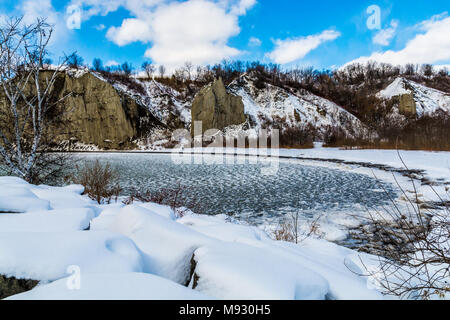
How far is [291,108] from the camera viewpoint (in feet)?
170

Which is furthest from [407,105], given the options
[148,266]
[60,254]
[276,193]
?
[60,254]

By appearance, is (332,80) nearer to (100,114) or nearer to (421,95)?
(421,95)

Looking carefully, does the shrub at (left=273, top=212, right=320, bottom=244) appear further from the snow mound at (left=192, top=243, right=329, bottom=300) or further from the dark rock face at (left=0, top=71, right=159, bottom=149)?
the dark rock face at (left=0, top=71, right=159, bottom=149)

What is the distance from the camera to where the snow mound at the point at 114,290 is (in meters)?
1.25

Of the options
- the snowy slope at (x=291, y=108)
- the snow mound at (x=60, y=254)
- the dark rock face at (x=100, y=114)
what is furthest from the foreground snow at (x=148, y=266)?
the snowy slope at (x=291, y=108)

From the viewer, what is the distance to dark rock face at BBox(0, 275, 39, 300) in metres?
1.45

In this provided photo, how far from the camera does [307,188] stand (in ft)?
34.3

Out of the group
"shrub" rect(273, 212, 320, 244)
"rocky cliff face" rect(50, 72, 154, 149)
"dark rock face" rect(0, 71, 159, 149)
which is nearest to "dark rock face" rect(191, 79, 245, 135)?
"dark rock face" rect(0, 71, 159, 149)

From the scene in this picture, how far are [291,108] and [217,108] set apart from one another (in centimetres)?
1713

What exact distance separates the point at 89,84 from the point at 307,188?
1996 inches

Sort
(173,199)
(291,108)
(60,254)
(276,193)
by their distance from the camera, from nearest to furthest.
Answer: (60,254)
(173,199)
(276,193)
(291,108)

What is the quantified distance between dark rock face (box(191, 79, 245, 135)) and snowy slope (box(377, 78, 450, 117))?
39.5m

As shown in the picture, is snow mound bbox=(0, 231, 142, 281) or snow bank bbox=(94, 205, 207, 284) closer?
snow mound bbox=(0, 231, 142, 281)

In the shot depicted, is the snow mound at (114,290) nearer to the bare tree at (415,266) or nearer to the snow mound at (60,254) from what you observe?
the snow mound at (60,254)
